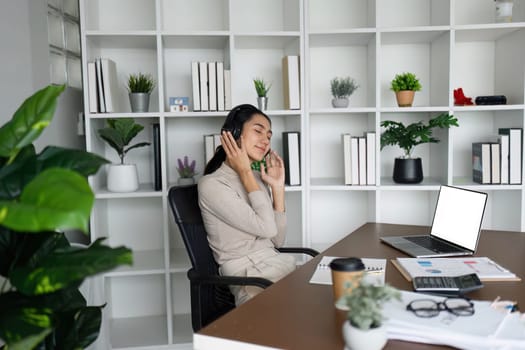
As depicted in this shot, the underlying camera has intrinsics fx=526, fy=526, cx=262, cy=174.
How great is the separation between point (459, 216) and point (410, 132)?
0.96 meters

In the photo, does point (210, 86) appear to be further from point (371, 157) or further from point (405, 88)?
point (405, 88)

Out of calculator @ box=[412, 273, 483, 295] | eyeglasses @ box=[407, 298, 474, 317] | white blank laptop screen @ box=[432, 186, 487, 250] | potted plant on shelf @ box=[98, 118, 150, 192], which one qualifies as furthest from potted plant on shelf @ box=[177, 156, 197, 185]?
eyeglasses @ box=[407, 298, 474, 317]

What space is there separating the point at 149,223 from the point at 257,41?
50.5 inches

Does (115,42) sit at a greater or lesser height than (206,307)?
greater

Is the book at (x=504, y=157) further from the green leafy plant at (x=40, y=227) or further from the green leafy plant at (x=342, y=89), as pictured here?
the green leafy plant at (x=40, y=227)

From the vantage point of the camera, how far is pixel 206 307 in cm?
→ 207

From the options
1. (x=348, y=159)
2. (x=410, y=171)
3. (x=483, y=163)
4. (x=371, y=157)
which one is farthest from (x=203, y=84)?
(x=483, y=163)

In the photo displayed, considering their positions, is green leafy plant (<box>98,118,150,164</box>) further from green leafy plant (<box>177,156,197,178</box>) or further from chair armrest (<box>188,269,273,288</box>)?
chair armrest (<box>188,269,273,288</box>)

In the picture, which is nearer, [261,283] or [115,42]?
[261,283]

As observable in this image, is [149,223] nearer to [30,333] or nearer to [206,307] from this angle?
[206,307]

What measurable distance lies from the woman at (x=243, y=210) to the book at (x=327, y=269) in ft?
1.09

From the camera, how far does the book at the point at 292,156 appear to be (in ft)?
9.52

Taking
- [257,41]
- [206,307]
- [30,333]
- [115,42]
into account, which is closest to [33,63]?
[115,42]

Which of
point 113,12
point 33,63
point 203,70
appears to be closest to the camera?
point 33,63
